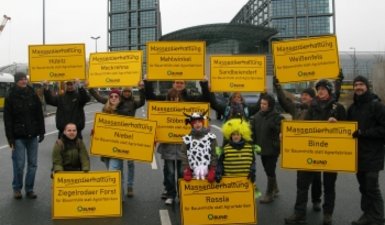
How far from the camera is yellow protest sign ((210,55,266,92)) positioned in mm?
7969

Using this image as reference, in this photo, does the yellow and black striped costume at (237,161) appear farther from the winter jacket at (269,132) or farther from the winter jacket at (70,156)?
the winter jacket at (70,156)

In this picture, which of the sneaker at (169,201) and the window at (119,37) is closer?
the sneaker at (169,201)

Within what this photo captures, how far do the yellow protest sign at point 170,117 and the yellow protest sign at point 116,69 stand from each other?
0.67 meters

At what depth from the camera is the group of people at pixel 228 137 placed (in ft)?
20.7

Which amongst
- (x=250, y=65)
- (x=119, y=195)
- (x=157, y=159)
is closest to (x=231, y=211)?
(x=119, y=195)

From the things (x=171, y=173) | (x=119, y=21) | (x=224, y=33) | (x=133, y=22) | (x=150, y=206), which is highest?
(x=119, y=21)

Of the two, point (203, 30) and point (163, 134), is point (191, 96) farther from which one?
point (203, 30)

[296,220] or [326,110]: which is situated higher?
[326,110]

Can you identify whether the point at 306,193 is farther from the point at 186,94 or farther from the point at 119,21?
the point at 119,21

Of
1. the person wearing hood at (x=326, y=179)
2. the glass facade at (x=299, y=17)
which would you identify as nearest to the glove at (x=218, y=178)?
the person wearing hood at (x=326, y=179)

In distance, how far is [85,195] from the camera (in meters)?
6.75

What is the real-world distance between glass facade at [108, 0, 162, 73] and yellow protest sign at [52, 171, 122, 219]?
87669 mm

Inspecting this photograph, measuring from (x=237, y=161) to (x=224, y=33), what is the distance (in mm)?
64317

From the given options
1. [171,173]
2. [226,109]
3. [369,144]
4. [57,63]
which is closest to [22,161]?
[57,63]
